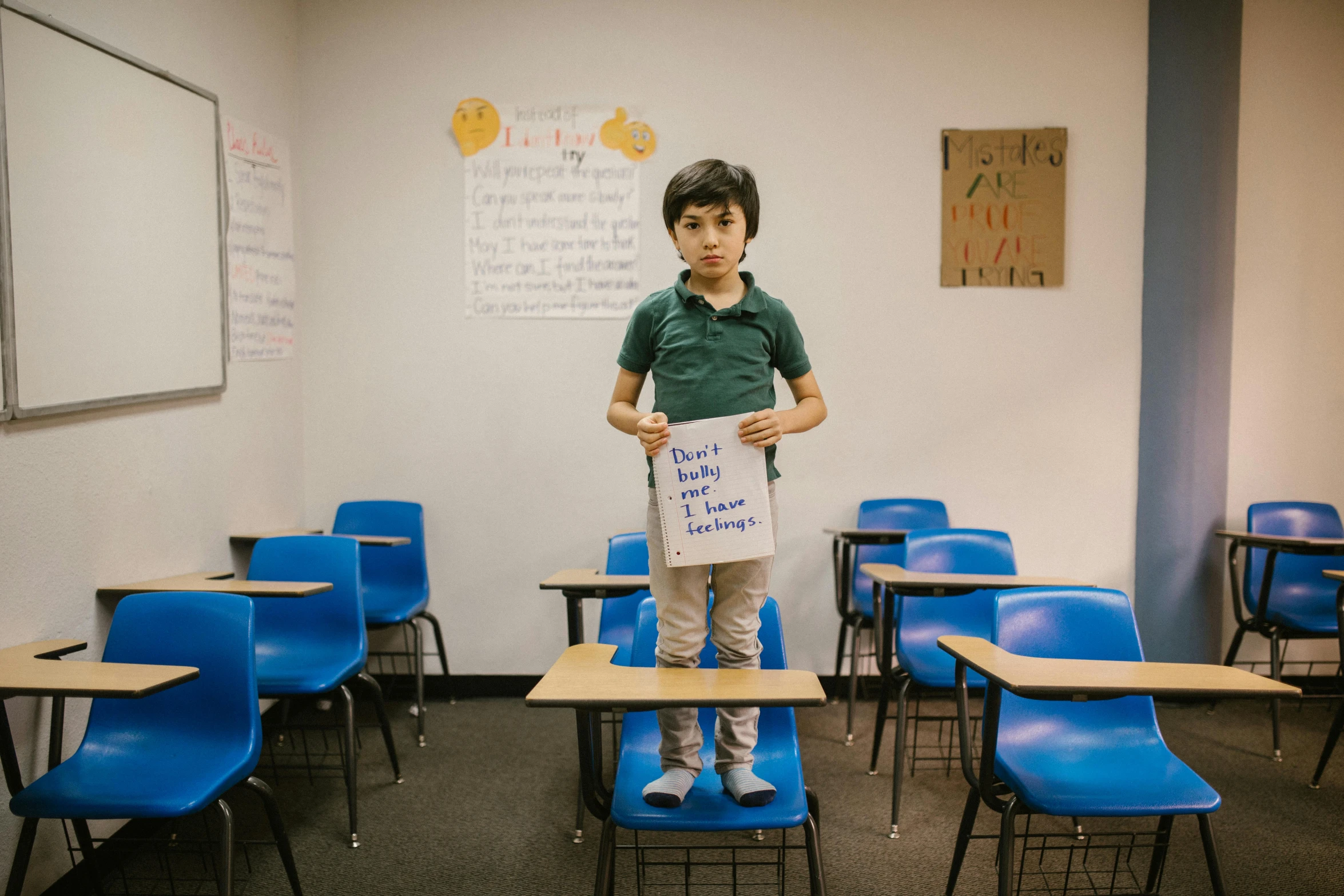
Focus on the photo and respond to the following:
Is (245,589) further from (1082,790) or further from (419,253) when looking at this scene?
(1082,790)

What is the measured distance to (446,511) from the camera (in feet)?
12.5

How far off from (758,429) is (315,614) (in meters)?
1.99

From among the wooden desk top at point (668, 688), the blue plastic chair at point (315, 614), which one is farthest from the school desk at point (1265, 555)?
the blue plastic chair at point (315, 614)

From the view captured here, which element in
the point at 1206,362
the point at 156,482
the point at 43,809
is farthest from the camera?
the point at 1206,362

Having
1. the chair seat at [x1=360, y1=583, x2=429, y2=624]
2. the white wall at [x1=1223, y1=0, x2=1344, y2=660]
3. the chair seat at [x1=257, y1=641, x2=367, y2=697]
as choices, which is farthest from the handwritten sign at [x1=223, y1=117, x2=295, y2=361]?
the white wall at [x1=1223, y1=0, x2=1344, y2=660]

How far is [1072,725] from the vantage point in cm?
200

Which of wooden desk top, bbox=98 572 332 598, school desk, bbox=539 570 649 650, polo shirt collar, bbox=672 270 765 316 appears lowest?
school desk, bbox=539 570 649 650

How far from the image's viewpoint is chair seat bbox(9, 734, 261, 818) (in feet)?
5.63

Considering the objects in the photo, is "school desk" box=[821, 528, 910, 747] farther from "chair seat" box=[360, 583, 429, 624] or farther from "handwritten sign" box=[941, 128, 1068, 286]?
"chair seat" box=[360, 583, 429, 624]

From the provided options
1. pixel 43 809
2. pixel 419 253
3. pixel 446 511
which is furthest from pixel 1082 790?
pixel 419 253

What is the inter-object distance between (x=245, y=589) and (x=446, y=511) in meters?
1.44

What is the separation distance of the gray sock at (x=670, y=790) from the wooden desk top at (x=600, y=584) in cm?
90

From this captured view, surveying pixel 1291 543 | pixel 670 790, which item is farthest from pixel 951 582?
pixel 1291 543

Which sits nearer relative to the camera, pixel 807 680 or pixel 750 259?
pixel 807 680
